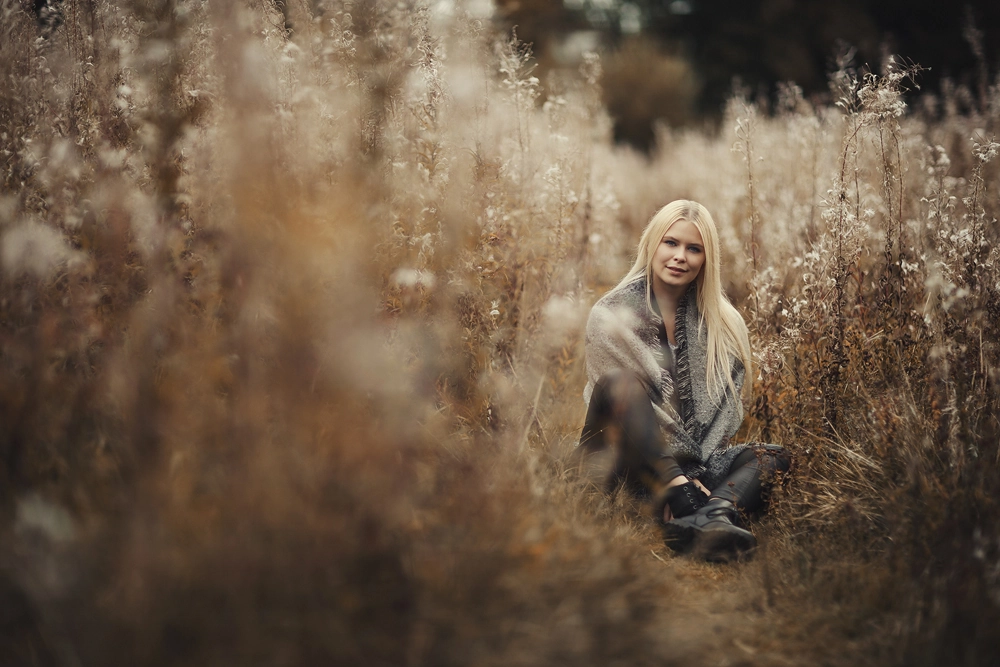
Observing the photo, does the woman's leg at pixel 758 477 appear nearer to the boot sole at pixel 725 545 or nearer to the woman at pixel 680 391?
the woman at pixel 680 391

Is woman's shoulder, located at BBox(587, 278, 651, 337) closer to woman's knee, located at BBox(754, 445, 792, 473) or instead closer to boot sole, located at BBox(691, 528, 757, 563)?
woman's knee, located at BBox(754, 445, 792, 473)

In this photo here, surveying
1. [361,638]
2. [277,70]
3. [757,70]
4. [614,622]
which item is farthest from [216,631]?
[757,70]

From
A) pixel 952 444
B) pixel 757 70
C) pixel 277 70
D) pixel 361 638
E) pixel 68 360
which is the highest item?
pixel 757 70

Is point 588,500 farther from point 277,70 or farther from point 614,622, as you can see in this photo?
point 277,70

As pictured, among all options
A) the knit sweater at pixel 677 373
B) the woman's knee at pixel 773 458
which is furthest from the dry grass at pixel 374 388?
the knit sweater at pixel 677 373

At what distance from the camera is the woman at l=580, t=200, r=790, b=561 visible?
2.15 m

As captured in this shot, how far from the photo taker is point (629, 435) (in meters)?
2.29

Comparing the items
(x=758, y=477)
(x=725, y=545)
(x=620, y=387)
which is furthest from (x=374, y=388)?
(x=758, y=477)

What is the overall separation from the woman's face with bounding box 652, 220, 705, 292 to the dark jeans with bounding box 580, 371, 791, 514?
49cm

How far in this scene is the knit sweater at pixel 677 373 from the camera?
240 centimetres

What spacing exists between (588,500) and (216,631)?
1.27m

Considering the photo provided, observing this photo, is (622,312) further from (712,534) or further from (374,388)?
(374,388)

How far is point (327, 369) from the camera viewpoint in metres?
1.34

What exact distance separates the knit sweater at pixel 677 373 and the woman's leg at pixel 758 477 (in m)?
0.12
